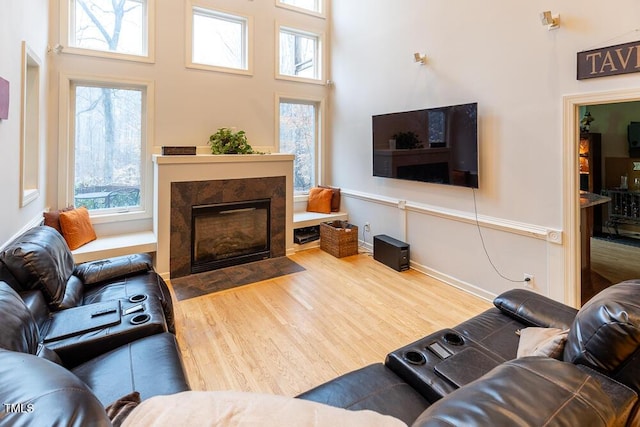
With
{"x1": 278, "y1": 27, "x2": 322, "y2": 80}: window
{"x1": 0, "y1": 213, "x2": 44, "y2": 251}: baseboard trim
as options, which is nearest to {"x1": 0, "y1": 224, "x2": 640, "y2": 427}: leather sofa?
{"x1": 0, "y1": 213, "x2": 44, "y2": 251}: baseboard trim

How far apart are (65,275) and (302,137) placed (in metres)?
3.98

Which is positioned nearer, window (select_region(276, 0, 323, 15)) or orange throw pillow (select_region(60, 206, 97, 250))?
orange throw pillow (select_region(60, 206, 97, 250))

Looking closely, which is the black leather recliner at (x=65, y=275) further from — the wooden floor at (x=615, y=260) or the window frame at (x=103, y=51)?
the wooden floor at (x=615, y=260)

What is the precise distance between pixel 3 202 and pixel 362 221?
400 cm

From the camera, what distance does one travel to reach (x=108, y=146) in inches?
164

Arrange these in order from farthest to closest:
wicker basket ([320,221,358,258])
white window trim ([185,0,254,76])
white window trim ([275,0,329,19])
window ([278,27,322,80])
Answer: window ([278,27,322,80]) → white window trim ([275,0,329,19]) → wicker basket ([320,221,358,258]) → white window trim ([185,0,254,76])

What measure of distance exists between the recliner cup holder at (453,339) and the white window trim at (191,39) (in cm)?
439

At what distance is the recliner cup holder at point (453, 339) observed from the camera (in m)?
1.77

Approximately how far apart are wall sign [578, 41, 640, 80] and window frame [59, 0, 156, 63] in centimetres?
452

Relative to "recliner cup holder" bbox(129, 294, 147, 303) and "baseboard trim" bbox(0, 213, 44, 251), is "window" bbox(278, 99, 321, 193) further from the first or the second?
"recliner cup holder" bbox(129, 294, 147, 303)

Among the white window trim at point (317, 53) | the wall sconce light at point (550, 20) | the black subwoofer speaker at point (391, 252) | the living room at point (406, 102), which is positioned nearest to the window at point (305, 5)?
the living room at point (406, 102)

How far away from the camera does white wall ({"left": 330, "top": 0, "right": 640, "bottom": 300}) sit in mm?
2740

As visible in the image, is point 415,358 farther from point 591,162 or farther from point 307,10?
point 591,162

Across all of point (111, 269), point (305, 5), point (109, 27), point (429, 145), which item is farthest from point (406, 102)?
point (109, 27)
